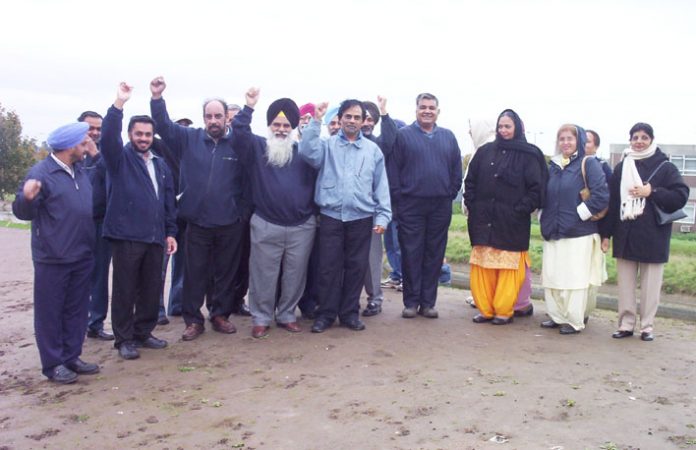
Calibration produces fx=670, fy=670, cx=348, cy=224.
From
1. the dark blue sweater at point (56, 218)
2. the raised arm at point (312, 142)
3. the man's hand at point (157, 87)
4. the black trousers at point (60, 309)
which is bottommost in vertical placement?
the black trousers at point (60, 309)

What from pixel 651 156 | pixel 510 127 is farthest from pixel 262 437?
pixel 651 156

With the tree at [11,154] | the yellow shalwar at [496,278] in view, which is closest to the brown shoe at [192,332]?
the yellow shalwar at [496,278]

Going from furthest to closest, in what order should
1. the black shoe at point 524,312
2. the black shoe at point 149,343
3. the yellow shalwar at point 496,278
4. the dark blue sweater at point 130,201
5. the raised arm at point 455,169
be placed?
the black shoe at point 524,312, the raised arm at point 455,169, the yellow shalwar at point 496,278, the black shoe at point 149,343, the dark blue sweater at point 130,201

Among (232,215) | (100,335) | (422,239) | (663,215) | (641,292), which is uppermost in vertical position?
(663,215)

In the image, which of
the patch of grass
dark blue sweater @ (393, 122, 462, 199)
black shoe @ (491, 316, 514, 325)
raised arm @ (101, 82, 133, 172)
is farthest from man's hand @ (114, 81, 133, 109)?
the patch of grass

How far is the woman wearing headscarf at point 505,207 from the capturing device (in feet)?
21.2

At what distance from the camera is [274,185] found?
5980mm

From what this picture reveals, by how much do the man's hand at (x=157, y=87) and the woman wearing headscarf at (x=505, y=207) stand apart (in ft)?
10.3

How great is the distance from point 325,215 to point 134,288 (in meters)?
1.78

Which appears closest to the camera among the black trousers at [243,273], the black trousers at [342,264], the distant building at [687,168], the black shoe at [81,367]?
the black shoe at [81,367]

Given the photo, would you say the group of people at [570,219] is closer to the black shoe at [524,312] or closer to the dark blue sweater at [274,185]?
the black shoe at [524,312]

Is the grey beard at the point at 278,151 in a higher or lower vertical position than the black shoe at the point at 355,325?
higher

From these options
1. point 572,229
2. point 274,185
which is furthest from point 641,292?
point 274,185

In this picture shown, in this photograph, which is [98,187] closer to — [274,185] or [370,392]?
[274,185]
